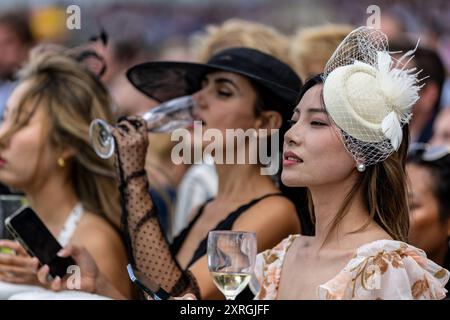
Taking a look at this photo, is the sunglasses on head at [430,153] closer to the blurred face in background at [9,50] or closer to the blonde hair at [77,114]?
the blonde hair at [77,114]

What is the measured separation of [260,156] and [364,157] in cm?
121

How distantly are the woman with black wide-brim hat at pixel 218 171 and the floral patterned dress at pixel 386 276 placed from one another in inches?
36.8

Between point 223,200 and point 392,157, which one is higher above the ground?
point 392,157

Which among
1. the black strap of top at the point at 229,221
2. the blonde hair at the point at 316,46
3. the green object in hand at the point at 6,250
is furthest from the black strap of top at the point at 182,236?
the blonde hair at the point at 316,46

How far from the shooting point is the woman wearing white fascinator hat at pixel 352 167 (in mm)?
2738

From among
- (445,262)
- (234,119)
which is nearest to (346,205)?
(234,119)

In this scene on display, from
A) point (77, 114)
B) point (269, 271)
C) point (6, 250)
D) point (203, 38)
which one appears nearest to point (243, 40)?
point (203, 38)

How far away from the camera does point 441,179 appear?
440 cm

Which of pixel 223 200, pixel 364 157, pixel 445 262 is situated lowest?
pixel 445 262

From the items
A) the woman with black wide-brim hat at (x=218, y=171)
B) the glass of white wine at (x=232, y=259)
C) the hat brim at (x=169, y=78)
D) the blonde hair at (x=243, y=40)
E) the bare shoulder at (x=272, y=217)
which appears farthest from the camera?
the blonde hair at (x=243, y=40)
